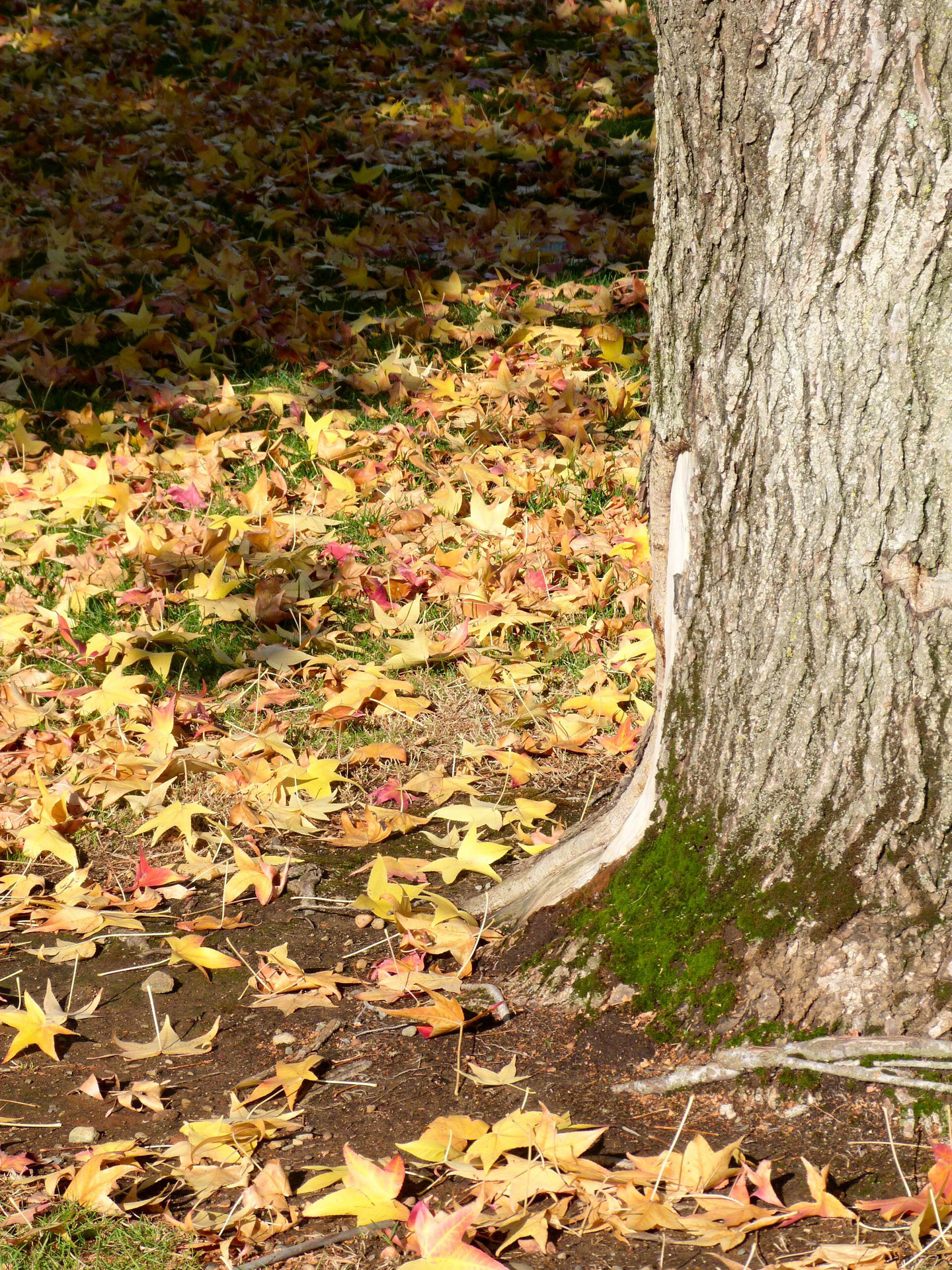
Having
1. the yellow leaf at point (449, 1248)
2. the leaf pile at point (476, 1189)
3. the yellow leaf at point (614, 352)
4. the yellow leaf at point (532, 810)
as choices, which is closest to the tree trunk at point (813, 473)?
the leaf pile at point (476, 1189)

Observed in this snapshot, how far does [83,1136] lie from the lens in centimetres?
201

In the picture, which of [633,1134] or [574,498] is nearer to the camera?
[633,1134]

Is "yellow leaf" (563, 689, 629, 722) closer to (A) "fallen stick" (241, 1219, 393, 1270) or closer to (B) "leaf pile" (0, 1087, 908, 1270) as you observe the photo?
(B) "leaf pile" (0, 1087, 908, 1270)

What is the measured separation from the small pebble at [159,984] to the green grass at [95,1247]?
57cm

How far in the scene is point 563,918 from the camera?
89.1 inches

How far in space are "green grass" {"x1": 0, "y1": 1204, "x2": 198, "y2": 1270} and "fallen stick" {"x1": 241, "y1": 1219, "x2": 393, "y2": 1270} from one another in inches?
3.8

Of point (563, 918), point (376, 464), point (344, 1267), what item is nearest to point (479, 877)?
point (563, 918)

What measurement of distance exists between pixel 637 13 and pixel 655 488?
7.57 m

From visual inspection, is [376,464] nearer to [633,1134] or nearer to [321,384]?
[321,384]

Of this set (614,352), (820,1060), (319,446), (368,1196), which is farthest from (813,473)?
(614,352)

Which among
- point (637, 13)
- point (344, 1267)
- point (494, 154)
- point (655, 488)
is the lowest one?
point (344, 1267)

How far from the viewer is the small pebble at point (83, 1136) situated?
2000mm

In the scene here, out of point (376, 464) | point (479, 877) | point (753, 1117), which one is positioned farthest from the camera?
point (376, 464)

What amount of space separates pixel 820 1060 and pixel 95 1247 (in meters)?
1.10
